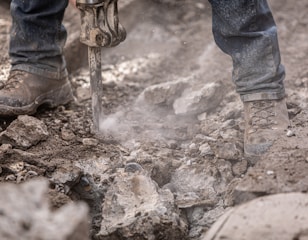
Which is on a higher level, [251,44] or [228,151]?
[251,44]

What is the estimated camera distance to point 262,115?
9.16 ft

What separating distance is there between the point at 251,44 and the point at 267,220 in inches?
41.8

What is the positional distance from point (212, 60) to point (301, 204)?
1929mm

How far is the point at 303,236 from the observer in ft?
5.90

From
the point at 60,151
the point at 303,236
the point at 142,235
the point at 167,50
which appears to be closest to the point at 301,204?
the point at 303,236

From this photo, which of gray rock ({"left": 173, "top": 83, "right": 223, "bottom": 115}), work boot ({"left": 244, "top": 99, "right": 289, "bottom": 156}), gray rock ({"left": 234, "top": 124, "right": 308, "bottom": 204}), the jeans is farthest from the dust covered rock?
gray rock ({"left": 173, "top": 83, "right": 223, "bottom": 115})

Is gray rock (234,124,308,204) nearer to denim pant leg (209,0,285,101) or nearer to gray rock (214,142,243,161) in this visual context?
gray rock (214,142,243,161)

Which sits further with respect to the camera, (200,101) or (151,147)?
(200,101)

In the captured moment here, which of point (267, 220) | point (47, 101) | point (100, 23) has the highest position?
point (100, 23)

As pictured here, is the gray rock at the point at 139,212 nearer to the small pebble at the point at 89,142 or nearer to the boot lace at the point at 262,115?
the small pebble at the point at 89,142

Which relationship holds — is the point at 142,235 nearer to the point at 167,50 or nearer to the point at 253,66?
the point at 253,66

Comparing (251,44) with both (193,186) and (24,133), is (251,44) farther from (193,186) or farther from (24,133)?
(24,133)

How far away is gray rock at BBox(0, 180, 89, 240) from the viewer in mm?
1524

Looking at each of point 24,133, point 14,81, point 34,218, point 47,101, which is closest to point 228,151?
point 24,133
